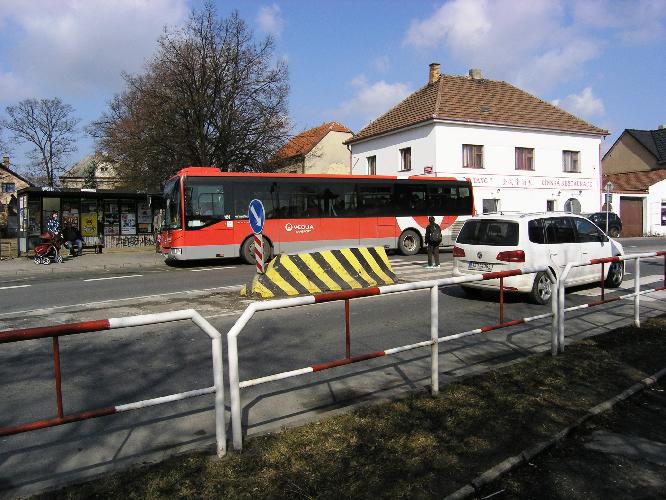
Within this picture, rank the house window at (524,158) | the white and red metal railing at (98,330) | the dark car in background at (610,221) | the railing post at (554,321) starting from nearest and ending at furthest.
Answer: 1. the white and red metal railing at (98,330)
2. the railing post at (554,321)
3. the house window at (524,158)
4. the dark car in background at (610,221)

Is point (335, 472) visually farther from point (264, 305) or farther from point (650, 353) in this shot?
point (650, 353)

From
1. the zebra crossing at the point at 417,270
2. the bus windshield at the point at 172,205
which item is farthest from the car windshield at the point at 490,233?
the bus windshield at the point at 172,205

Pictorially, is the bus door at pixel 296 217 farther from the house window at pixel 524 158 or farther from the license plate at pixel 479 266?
the house window at pixel 524 158

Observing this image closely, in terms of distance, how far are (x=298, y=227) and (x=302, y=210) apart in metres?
0.66

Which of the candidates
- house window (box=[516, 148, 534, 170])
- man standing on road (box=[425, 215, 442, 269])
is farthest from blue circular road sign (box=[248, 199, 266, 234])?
house window (box=[516, 148, 534, 170])

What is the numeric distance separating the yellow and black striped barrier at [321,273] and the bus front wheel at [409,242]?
894cm

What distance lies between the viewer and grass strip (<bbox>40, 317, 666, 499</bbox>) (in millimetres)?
3262

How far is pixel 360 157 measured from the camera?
37.6 meters

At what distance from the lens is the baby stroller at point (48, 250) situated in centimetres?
1925

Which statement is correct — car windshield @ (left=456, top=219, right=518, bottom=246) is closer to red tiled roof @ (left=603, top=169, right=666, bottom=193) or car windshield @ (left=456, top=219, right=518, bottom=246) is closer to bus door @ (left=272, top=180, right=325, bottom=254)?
bus door @ (left=272, top=180, right=325, bottom=254)

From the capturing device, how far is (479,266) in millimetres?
10305

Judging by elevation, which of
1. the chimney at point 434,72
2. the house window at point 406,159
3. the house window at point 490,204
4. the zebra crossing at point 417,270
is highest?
the chimney at point 434,72

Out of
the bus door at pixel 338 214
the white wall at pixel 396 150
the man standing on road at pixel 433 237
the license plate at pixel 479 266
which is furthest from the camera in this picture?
the white wall at pixel 396 150

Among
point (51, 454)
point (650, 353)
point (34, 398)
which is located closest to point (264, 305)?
point (51, 454)
